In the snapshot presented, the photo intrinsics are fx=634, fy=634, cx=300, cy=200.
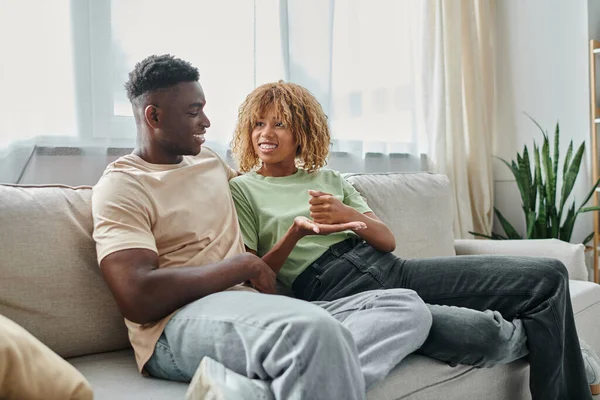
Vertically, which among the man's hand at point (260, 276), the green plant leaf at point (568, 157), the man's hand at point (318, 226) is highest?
the green plant leaf at point (568, 157)

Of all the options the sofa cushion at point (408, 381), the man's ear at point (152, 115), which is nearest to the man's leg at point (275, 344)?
the sofa cushion at point (408, 381)

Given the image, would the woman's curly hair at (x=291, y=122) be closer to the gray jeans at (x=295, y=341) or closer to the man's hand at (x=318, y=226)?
the man's hand at (x=318, y=226)

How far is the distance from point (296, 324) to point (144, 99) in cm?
81

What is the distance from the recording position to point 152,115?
64.1 inches

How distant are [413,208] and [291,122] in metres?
0.76

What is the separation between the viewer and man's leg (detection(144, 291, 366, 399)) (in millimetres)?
1091

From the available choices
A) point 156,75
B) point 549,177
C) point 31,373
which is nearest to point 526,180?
point 549,177

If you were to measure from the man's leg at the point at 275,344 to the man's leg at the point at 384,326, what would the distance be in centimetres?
16

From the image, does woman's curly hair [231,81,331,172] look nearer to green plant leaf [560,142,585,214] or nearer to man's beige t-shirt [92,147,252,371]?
man's beige t-shirt [92,147,252,371]

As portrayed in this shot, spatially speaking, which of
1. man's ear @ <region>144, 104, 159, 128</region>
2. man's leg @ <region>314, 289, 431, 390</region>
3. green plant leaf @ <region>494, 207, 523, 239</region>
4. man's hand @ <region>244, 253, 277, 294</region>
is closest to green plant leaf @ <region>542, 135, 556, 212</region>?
green plant leaf @ <region>494, 207, 523, 239</region>

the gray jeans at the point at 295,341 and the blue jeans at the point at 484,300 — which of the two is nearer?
the gray jeans at the point at 295,341

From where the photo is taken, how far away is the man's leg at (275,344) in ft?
3.58

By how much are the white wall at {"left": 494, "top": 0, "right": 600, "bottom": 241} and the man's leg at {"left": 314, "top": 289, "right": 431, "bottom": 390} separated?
241 centimetres

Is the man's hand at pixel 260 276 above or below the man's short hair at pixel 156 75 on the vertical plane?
below
